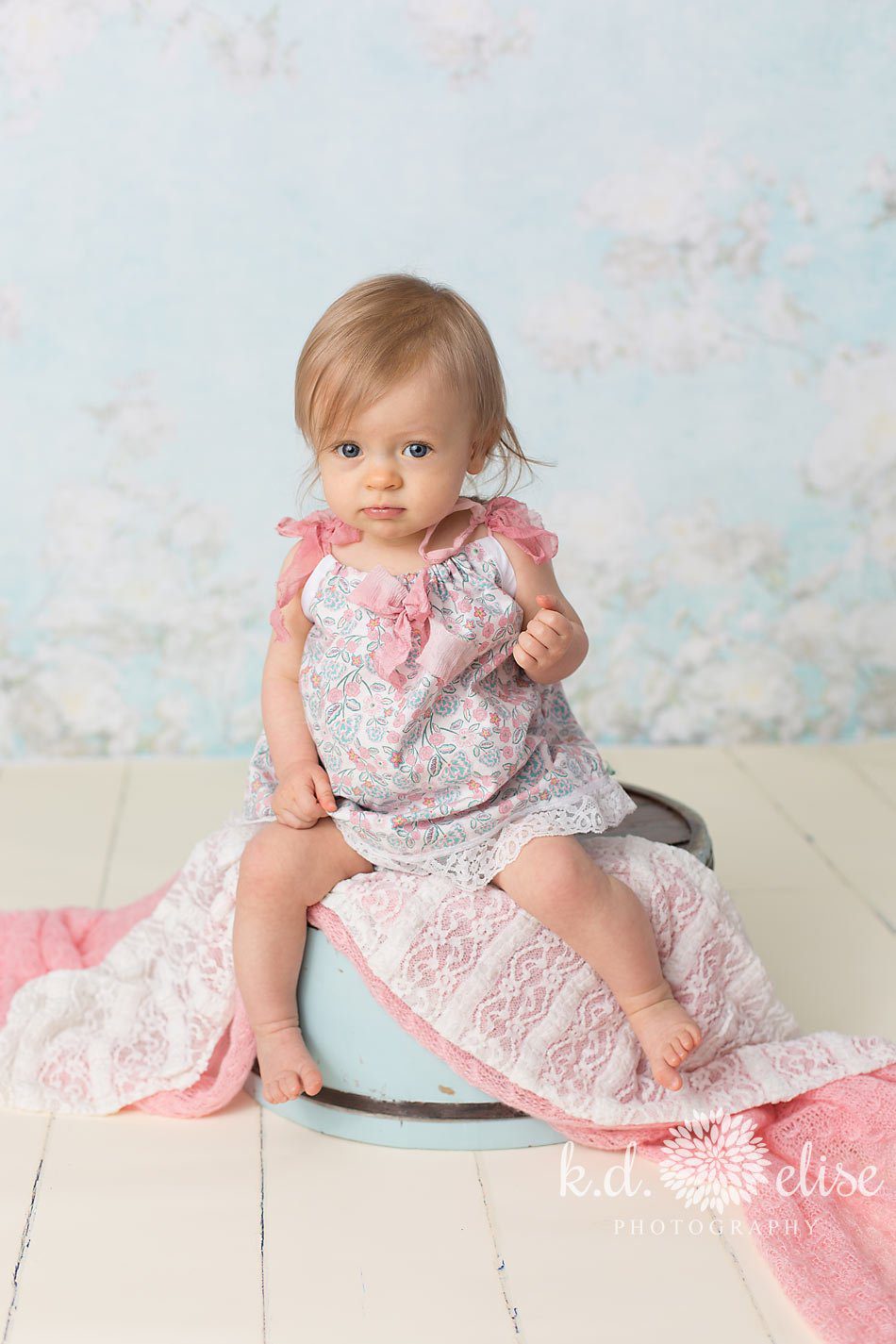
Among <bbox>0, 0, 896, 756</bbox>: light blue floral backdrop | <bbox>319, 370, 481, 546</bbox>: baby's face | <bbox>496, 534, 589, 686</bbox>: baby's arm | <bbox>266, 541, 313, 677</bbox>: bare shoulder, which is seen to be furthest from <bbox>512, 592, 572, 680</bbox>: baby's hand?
<bbox>0, 0, 896, 756</bbox>: light blue floral backdrop

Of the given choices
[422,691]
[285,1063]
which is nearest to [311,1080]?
[285,1063]

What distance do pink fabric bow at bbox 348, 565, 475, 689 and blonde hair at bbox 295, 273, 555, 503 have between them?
0.49 ft

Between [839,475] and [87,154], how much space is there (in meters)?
1.41

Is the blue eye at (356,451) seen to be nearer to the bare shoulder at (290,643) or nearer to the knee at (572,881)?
the bare shoulder at (290,643)

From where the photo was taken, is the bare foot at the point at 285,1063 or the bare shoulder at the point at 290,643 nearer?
the bare foot at the point at 285,1063

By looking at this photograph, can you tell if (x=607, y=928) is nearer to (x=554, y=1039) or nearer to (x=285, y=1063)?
(x=554, y=1039)

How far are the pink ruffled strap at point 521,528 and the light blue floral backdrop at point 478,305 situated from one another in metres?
0.97

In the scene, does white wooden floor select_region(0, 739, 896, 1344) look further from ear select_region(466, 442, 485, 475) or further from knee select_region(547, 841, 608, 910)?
ear select_region(466, 442, 485, 475)

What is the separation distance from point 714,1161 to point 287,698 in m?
0.64

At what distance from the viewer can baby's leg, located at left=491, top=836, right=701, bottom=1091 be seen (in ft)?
4.74

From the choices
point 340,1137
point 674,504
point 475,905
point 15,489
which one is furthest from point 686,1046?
point 15,489

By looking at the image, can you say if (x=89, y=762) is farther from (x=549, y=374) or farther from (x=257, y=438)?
(x=549, y=374)

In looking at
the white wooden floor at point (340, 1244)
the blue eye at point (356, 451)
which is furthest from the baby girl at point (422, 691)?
the white wooden floor at point (340, 1244)

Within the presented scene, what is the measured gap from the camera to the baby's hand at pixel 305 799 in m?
1.51
